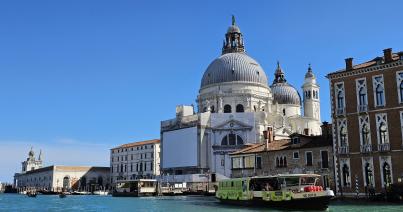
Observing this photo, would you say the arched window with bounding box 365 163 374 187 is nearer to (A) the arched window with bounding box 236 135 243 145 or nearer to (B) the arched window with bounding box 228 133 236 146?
(A) the arched window with bounding box 236 135 243 145

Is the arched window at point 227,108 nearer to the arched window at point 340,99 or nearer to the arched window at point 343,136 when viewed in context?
the arched window at point 340,99

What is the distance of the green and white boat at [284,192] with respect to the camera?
26.8 meters

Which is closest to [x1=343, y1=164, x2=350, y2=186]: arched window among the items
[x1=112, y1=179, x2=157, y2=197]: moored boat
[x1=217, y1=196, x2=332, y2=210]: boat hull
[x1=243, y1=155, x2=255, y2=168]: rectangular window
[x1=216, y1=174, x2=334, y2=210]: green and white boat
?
[x1=216, y1=174, x2=334, y2=210]: green and white boat

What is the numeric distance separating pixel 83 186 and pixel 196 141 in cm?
4745

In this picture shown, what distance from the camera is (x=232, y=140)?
2773 inches

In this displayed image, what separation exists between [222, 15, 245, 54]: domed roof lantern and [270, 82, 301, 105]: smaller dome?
913cm

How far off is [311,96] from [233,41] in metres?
16.5

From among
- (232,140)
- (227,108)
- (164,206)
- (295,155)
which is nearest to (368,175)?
(295,155)

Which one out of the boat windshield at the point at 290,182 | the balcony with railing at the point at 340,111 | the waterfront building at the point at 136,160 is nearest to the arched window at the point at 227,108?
the waterfront building at the point at 136,160

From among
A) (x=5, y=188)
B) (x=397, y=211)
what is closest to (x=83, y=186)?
(x=5, y=188)

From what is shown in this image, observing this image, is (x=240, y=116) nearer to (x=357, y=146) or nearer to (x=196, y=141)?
(x=196, y=141)

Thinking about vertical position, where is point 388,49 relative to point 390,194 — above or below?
above

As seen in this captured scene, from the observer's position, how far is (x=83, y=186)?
358 feet

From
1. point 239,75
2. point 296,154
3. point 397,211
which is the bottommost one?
point 397,211
